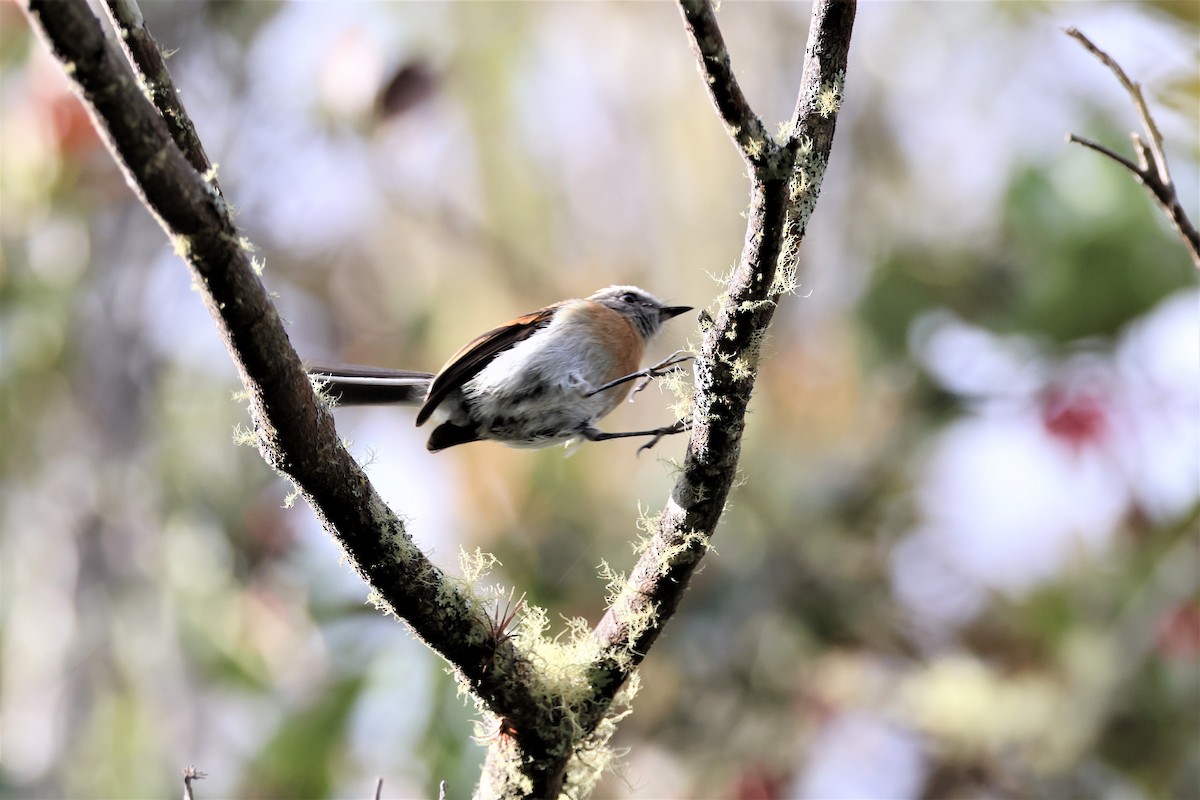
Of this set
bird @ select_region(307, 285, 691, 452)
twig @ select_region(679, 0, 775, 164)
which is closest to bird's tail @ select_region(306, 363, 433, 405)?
bird @ select_region(307, 285, 691, 452)

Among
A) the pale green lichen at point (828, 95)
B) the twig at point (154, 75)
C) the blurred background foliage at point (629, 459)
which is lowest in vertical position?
the blurred background foliage at point (629, 459)

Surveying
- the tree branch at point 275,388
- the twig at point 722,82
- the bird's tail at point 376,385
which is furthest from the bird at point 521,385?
the twig at point 722,82

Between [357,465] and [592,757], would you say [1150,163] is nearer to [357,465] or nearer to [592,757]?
[357,465]

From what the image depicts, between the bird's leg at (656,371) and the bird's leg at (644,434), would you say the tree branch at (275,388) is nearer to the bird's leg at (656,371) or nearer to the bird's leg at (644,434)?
the bird's leg at (644,434)

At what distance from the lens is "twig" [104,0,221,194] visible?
1895 millimetres

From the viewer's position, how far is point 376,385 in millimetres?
3328

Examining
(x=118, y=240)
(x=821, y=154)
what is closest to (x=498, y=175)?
(x=118, y=240)

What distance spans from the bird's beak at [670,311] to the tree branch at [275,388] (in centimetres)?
189

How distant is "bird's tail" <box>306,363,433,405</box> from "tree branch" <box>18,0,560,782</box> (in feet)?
3.62

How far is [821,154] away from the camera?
2.10 m

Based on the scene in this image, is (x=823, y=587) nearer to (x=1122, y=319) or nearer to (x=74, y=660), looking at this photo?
(x=1122, y=319)

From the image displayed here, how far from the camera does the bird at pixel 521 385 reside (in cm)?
335

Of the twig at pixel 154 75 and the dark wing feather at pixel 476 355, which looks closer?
the twig at pixel 154 75

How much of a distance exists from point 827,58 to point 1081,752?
16.2ft
